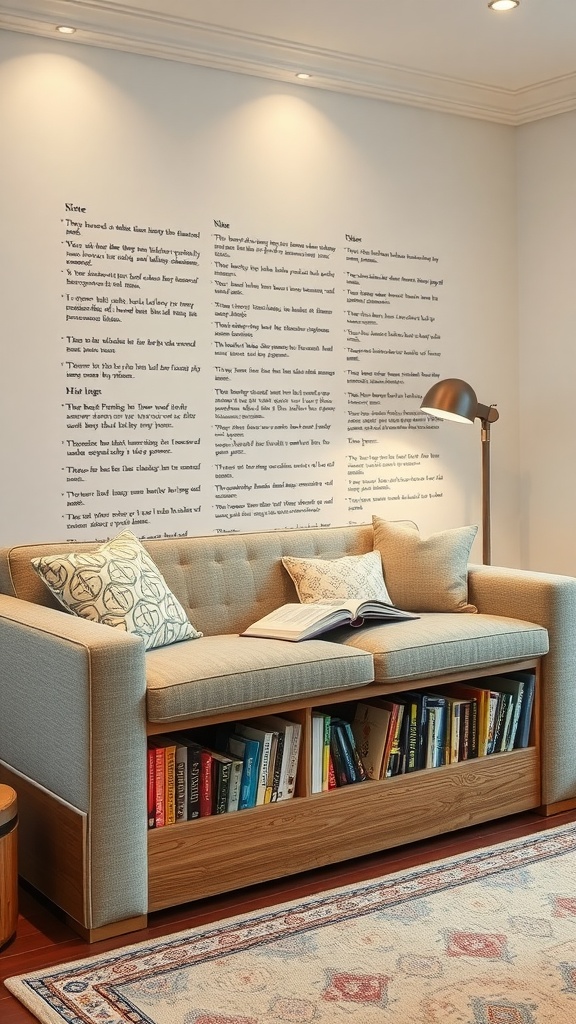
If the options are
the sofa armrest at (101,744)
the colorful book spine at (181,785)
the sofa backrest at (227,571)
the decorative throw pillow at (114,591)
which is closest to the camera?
the sofa armrest at (101,744)

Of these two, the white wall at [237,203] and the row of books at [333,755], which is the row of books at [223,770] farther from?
the white wall at [237,203]

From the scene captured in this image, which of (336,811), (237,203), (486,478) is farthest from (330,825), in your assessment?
(237,203)

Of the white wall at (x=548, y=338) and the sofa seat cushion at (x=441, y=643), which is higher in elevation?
the white wall at (x=548, y=338)

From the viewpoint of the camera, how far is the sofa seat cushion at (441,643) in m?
3.00

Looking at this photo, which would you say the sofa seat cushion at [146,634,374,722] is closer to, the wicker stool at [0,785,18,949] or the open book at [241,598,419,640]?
the open book at [241,598,419,640]

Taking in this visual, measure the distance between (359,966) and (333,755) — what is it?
0.72m

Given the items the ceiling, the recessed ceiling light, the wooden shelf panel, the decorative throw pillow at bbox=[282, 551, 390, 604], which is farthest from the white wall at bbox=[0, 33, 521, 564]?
the wooden shelf panel

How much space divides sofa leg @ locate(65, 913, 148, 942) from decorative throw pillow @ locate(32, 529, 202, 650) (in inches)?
28.5

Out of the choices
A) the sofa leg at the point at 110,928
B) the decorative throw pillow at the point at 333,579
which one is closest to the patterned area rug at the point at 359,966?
the sofa leg at the point at 110,928

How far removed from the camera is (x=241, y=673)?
2.68m

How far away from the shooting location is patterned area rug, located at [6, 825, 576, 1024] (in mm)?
2145

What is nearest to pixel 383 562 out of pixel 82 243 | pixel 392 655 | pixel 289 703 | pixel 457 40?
pixel 392 655

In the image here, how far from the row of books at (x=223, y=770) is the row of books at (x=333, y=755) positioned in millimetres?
65

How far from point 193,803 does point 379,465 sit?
206cm
